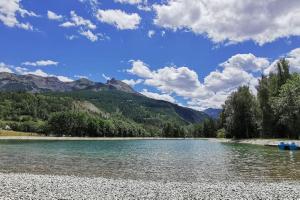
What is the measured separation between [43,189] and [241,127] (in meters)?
126

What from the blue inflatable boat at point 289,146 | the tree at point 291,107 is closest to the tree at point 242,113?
the tree at point 291,107

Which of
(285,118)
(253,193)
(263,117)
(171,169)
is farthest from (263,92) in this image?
(253,193)

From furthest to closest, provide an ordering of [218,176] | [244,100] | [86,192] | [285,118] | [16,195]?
[244,100]
[285,118]
[218,176]
[86,192]
[16,195]

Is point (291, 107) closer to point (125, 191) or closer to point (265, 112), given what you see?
point (265, 112)

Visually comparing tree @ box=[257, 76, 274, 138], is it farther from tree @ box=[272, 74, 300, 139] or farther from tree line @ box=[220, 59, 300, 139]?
tree @ box=[272, 74, 300, 139]

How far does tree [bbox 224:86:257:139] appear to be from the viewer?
136 meters

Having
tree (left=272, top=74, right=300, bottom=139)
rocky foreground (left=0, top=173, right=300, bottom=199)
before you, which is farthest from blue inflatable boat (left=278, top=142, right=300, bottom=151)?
rocky foreground (left=0, top=173, right=300, bottom=199)

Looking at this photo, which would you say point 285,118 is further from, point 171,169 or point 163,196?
point 163,196

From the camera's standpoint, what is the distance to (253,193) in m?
A: 22.2

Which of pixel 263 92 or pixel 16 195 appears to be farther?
pixel 263 92

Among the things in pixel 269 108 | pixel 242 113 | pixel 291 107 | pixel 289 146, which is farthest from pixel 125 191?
pixel 242 113

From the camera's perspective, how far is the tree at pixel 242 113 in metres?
136

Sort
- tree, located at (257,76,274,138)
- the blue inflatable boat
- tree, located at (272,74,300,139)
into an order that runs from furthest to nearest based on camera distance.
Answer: tree, located at (257,76,274,138) → tree, located at (272,74,300,139) → the blue inflatable boat

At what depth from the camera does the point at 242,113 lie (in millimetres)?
138500
